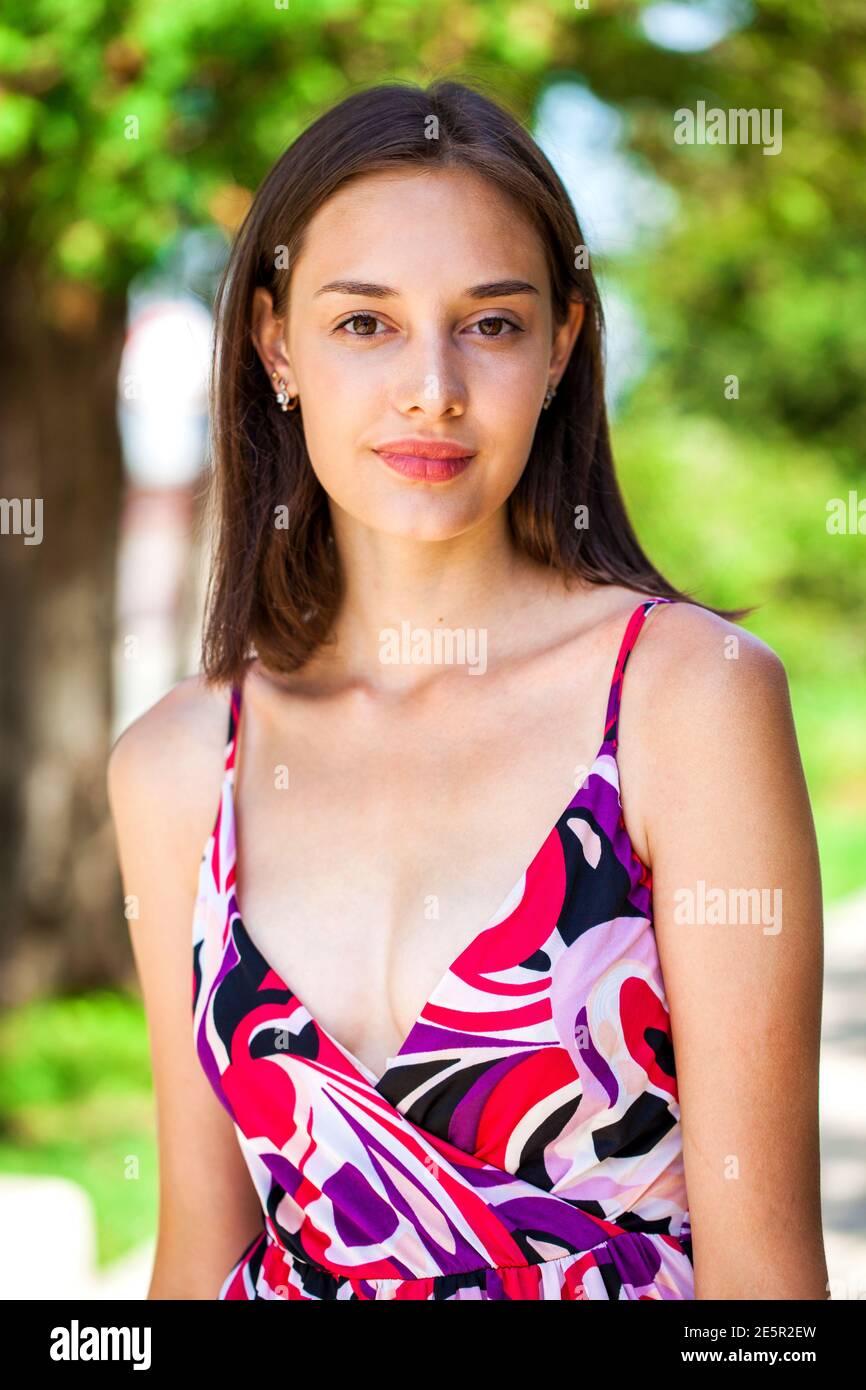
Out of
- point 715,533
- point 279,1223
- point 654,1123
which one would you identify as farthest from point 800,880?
point 715,533

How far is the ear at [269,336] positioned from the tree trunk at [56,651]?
12.0 ft

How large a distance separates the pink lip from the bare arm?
20.0 inches

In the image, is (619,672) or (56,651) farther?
(56,651)

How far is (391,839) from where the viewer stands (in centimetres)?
209

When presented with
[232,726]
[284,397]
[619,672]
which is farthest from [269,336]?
[619,672]

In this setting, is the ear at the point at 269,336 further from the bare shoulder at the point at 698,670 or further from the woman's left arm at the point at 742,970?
the woman's left arm at the point at 742,970

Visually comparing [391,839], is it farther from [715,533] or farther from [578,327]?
[715,533]

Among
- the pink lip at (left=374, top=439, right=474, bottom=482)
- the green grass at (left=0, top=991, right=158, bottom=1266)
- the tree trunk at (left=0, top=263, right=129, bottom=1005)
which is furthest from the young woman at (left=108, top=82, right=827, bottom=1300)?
the tree trunk at (left=0, top=263, right=129, bottom=1005)

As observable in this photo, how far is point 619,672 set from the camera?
1975 mm

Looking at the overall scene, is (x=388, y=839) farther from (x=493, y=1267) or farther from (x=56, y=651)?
(x=56, y=651)

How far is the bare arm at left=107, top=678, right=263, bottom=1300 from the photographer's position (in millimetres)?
2207

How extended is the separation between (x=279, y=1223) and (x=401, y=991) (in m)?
0.34

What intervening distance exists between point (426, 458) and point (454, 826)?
1.48 feet

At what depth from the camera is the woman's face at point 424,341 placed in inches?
77.4
